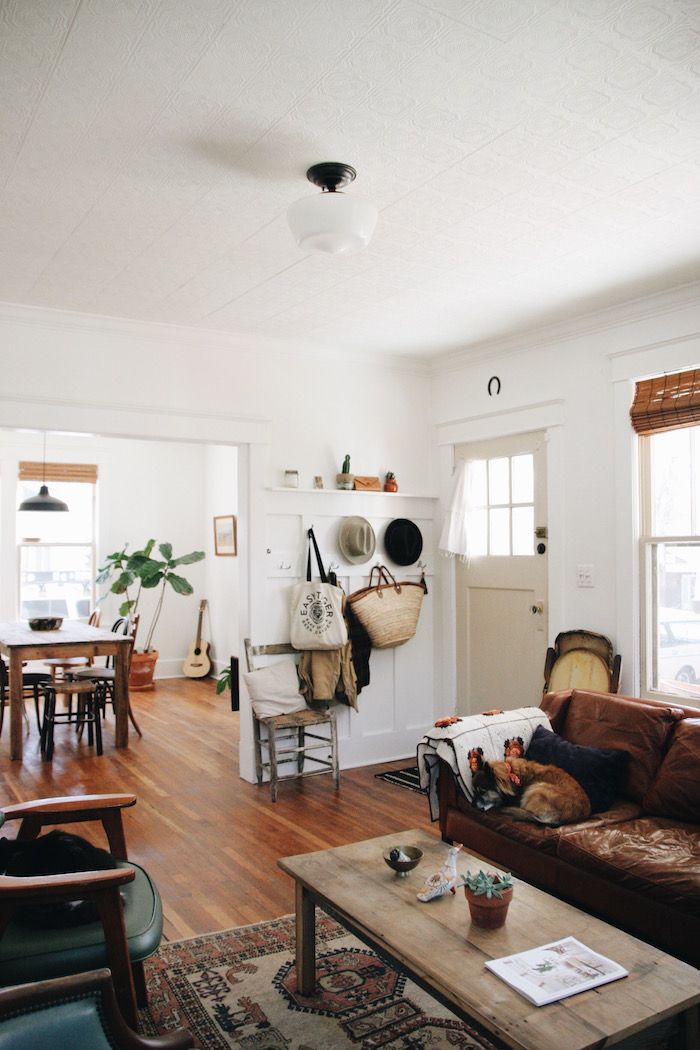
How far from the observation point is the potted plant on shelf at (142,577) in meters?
8.34

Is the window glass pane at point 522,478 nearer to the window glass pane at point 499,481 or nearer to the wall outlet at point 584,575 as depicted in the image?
the window glass pane at point 499,481

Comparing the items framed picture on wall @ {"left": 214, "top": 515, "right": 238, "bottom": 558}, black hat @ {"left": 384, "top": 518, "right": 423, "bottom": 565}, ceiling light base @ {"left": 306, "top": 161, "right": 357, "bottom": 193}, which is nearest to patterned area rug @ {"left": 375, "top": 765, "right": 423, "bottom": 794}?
black hat @ {"left": 384, "top": 518, "right": 423, "bottom": 565}

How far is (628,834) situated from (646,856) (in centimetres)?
20

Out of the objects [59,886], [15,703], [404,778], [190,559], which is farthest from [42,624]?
[59,886]

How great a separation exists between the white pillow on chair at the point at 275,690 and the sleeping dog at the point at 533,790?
70.4 inches

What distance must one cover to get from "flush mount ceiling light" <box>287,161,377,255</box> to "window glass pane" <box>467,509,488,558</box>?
9.60 ft

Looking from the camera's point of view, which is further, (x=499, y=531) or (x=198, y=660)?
(x=198, y=660)

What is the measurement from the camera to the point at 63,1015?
1.59 m

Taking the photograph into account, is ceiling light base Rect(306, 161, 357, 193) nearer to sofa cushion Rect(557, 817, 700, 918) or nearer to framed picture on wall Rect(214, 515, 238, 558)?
Result: sofa cushion Rect(557, 817, 700, 918)

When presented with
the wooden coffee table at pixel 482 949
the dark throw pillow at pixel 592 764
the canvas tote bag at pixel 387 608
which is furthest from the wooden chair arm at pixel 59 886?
the canvas tote bag at pixel 387 608

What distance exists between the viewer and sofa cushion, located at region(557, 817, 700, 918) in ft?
8.54

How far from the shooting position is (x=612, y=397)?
4.51 metres

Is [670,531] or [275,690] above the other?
[670,531]

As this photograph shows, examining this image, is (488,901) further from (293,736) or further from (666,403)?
(293,736)
